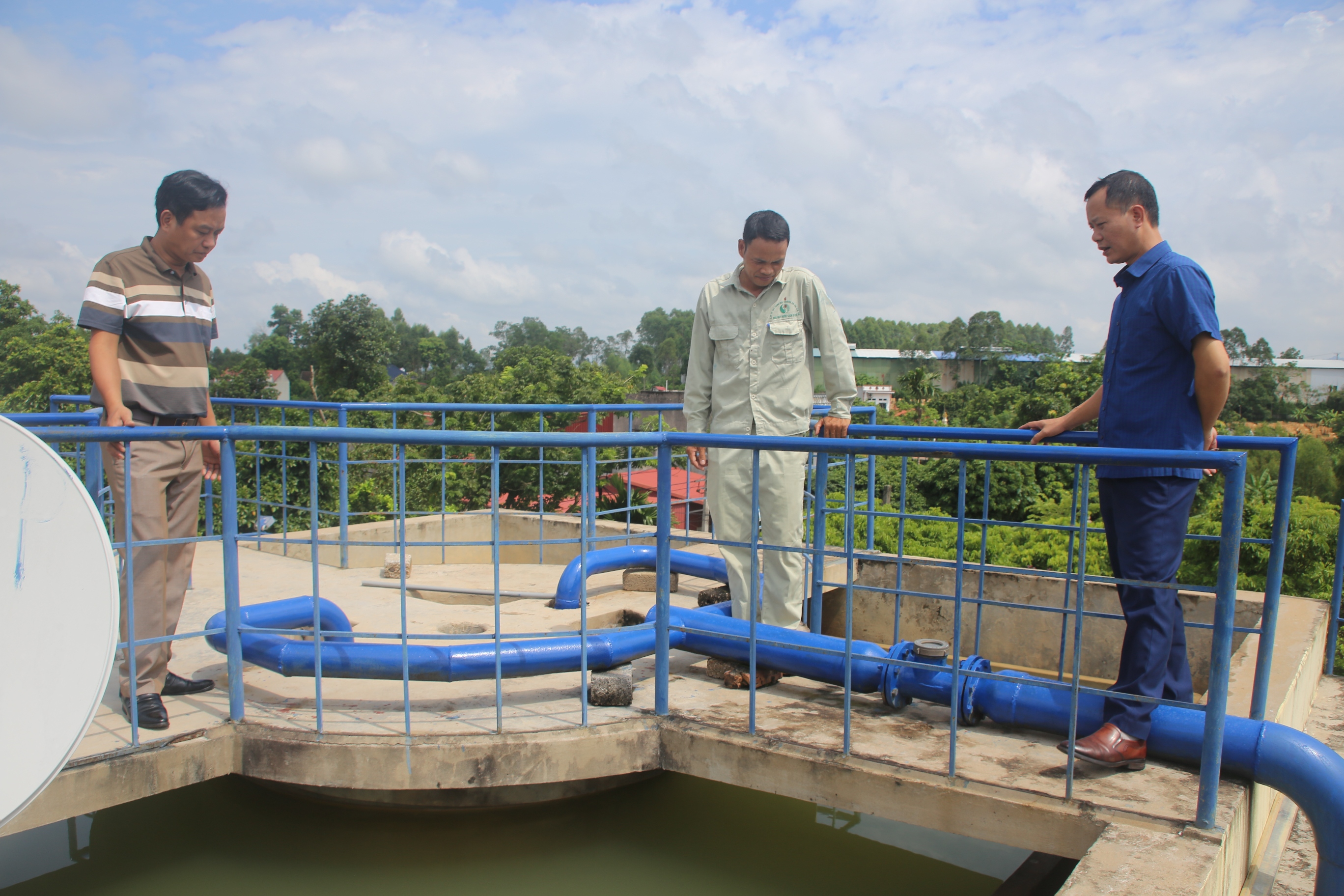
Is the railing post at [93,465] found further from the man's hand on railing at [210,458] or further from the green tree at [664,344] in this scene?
the green tree at [664,344]

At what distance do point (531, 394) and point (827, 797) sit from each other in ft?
83.0

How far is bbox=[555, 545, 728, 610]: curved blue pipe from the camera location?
195 inches

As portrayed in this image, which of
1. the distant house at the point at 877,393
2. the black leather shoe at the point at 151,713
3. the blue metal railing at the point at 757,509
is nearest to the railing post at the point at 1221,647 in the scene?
the blue metal railing at the point at 757,509

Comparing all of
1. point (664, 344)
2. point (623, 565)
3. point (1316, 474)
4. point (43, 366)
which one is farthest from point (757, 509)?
point (664, 344)

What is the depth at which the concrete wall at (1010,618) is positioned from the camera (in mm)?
4738

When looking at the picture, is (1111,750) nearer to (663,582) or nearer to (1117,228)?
(663,582)

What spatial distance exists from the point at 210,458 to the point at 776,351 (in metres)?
2.37

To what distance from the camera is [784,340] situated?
147 inches

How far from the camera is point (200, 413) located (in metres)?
3.35

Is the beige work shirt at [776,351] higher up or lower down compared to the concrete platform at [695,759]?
higher up

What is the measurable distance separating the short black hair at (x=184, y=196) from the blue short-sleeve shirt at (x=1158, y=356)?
3.23 metres

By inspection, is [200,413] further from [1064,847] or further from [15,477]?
[1064,847]

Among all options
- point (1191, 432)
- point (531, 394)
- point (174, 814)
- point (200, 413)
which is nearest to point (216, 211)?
point (200, 413)

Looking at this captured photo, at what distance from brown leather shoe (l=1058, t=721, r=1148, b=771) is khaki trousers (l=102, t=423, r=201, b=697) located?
10.3ft
